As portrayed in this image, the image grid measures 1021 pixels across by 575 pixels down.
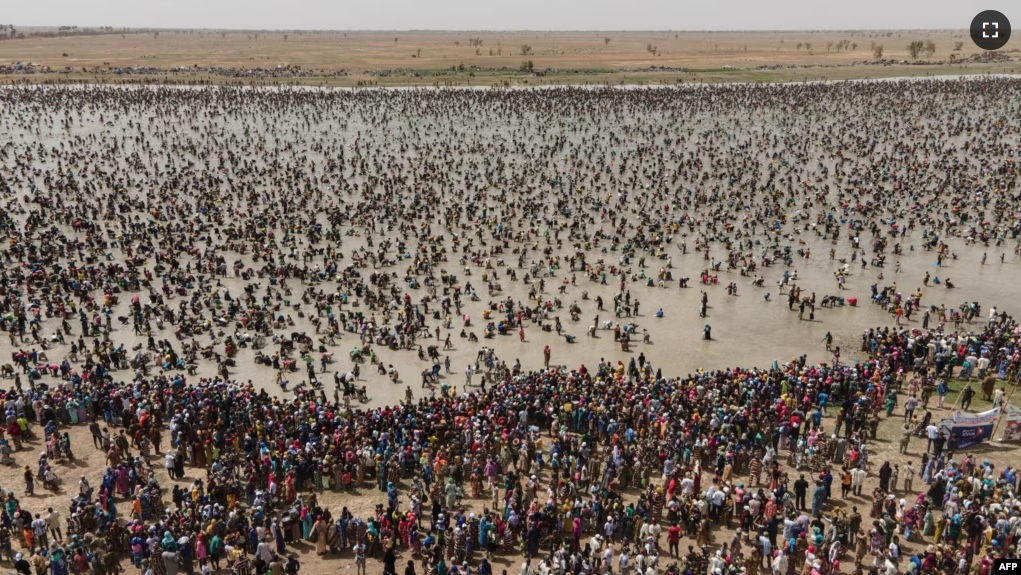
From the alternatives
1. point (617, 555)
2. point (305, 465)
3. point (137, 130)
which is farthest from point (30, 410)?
point (137, 130)

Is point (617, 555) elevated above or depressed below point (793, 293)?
below

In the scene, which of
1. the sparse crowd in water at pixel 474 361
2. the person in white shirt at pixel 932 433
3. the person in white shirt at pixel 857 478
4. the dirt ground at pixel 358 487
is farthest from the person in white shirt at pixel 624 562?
the person in white shirt at pixel 932 433

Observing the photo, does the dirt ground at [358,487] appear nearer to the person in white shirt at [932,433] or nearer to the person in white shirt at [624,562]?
the person in white shirt at [932,433]

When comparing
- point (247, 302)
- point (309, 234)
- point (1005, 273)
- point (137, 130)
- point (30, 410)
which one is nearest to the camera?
point (30, 410)

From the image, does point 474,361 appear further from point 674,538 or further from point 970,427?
point 970,427

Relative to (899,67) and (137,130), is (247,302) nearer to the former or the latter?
(137,130)

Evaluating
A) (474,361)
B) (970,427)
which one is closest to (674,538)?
(970,427)
